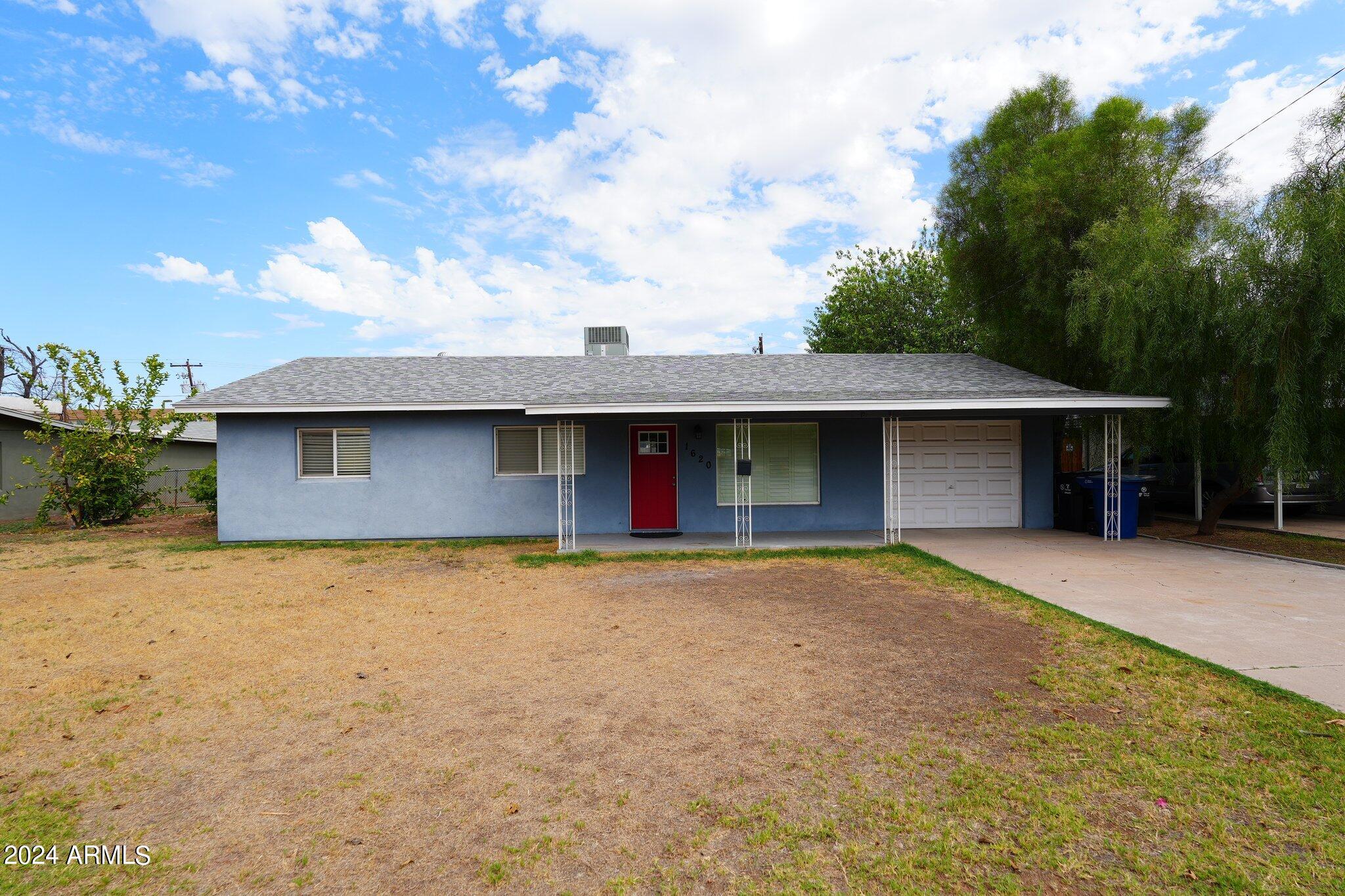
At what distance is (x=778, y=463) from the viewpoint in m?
11.7

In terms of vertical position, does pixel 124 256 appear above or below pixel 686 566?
above

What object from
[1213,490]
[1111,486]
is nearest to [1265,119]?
[1111,486]

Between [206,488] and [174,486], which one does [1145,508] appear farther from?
[174,486]

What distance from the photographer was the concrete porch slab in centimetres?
1014

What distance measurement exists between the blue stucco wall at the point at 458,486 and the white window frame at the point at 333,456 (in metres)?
0.06

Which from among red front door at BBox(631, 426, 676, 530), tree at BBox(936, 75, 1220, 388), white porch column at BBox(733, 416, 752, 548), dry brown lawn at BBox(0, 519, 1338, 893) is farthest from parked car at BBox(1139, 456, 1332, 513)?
dry brown lawn at BBox(0, 519, 1338, 893)

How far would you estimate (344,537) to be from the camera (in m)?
11.5

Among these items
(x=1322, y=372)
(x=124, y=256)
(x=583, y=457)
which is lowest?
(x=583, y=457)

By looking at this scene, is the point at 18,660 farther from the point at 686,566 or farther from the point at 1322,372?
the point at 1322,372

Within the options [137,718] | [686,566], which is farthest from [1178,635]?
[137,718]

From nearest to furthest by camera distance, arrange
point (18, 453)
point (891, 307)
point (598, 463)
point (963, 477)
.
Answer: point (598, 463)
point (963, 477)
point (18, 453)
point (891, 307)

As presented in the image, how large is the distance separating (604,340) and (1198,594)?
13186mm

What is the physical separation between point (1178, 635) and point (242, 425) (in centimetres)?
1376

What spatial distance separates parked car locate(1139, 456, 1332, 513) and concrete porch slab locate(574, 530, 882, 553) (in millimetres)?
5556
